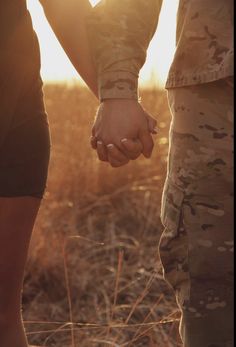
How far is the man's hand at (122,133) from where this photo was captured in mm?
1758

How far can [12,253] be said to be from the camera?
6.90ft

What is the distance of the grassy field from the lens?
3520 mm

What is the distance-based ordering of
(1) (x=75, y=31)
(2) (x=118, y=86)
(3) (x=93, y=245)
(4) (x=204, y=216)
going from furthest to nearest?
(3) (x=93, y=245), (1) (x=75, y=31), (2) (x=118, y=86), (4) (x=204, y=216)

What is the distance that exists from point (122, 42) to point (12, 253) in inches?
23.7

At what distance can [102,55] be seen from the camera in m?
1.90

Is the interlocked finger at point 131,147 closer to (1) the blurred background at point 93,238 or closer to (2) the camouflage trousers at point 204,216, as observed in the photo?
(2) the camouflage trousers at point 204,216

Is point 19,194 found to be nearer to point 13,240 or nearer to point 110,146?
point 13,240

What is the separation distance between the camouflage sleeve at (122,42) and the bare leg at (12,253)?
39 cm

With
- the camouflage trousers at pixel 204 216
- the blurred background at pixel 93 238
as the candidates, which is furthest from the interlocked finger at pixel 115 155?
the blurred background at pixel 93 238

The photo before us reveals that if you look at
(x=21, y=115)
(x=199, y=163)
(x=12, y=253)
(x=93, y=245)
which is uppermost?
(x=21, y=115)

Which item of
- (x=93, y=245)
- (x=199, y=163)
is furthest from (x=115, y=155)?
(x=93, y=245)

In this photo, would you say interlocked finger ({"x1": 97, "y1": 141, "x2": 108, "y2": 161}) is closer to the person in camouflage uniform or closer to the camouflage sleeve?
the person in camouflage uniform

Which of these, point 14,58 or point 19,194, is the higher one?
point 14,58

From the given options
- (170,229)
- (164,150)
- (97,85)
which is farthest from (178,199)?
(164,150)
